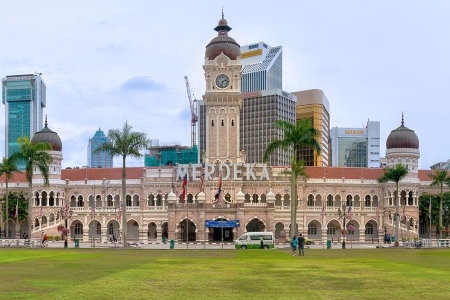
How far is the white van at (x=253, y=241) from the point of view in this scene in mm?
75188

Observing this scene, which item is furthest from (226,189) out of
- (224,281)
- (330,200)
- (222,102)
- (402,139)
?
(224,281)

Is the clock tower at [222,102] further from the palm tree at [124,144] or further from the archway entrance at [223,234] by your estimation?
the palm tree at [124,144]

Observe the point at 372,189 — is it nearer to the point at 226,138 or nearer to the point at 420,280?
the point at 226,138

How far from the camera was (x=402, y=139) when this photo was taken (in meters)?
114

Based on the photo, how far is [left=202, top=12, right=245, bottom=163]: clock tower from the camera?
11381cm

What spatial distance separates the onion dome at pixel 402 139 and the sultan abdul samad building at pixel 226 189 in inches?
6.3

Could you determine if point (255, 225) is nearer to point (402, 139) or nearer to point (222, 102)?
point (222, 102)

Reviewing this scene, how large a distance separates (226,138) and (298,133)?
39.1 meters

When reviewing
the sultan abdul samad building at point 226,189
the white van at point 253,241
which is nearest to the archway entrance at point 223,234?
the sultan abdul samad building at point 226,189

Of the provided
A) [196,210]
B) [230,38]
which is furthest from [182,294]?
[230,38]

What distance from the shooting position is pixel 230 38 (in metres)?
116

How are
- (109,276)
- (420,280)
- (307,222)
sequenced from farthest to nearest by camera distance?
(307,222), (109,276), (420,280)

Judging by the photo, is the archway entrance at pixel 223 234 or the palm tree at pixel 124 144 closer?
the palm tree at pixel 124 144

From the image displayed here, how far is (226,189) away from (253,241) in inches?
1351
